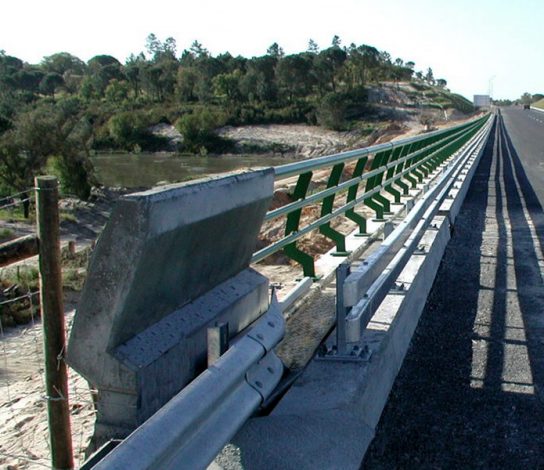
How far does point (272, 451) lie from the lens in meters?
3.33

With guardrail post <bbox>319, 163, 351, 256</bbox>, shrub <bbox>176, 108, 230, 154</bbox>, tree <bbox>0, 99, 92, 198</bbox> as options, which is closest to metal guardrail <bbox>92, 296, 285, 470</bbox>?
guardrail post <bbox>319, 163, 351, 256</bbox>

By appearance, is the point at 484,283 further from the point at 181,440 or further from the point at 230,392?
the point at 181,440

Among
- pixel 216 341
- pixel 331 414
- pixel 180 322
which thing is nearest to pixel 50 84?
pixel 180 322

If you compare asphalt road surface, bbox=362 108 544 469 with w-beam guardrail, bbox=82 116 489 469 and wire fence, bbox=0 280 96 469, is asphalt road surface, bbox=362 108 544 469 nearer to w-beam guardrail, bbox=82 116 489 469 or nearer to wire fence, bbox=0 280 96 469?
w-beam guardrail, bbox=82 116 489 469

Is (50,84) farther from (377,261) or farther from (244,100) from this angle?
(377,261)

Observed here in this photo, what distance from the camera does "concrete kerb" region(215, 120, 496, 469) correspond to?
3324mm

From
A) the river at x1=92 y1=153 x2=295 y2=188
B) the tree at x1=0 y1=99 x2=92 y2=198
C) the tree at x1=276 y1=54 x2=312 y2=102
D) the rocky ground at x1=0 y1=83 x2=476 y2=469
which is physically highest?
the tree at x1=276 y1=54 x2=312 y2=102

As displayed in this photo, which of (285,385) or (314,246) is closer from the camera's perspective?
(285,385)

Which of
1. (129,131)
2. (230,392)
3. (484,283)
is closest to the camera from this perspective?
(230,392)

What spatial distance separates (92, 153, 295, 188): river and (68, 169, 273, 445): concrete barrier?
68.0 m

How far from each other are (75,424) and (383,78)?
15462 centimetres

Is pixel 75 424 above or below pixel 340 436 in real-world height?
below

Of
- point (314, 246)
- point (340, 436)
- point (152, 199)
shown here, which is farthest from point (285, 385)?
point (314, 246)

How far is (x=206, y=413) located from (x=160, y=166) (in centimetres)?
9555
